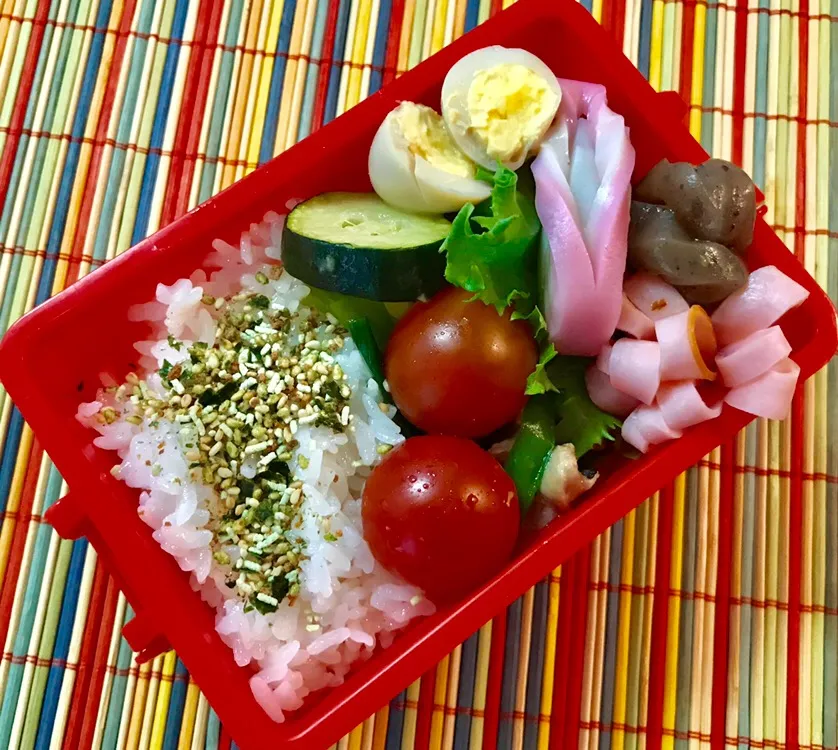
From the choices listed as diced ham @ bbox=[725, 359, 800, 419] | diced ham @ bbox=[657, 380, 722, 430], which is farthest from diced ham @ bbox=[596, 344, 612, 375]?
diced ham @ bbox=[725, 359, 800, 419]

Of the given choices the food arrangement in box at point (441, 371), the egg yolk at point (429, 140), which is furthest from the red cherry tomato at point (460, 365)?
the egg yolk at point (429, 140)

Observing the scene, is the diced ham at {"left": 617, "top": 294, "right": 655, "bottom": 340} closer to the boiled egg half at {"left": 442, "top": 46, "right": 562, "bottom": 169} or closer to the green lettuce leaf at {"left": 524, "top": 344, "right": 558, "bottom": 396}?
the green lettuce leaf at {"left": 524, "top": 344, "right": 558, "bottom": 396}

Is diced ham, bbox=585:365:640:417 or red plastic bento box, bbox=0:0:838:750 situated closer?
red plastic bento box, bbox=0:0:838:750

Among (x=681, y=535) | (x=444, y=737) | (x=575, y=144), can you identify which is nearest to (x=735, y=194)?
(x=575, y=144)

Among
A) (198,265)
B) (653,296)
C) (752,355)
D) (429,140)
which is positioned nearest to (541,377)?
(653,296)

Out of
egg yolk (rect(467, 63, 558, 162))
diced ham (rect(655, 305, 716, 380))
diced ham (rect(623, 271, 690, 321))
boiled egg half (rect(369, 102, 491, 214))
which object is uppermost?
egg yolk (rect(467, 63, 558, 162))

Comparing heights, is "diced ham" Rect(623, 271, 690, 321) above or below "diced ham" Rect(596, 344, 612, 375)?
above
